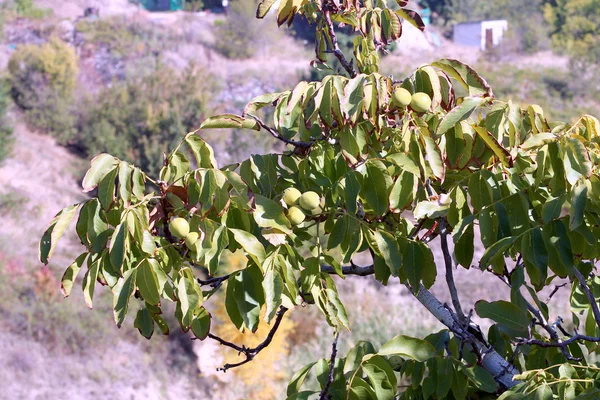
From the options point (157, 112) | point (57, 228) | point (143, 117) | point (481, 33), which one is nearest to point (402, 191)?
point (57, 228)

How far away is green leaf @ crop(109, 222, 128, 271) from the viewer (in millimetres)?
1108

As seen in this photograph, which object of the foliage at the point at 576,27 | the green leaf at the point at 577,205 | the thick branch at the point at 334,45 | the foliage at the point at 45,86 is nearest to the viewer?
the green leaf at the point at 577,205

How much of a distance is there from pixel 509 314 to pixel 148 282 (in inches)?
23.8

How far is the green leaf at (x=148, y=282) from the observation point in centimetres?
111

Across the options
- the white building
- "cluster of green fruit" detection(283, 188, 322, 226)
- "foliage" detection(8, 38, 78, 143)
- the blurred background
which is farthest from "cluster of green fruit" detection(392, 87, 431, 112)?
the white building

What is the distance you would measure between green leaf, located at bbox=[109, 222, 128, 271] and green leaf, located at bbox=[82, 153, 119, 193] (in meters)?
0.10

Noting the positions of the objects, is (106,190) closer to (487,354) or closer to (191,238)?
(191,238)

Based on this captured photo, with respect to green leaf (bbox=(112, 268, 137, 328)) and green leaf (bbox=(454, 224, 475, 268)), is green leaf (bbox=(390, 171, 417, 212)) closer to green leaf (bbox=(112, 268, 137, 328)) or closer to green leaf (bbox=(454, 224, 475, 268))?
green leaf (bbox=(454, 224, 475, 268))

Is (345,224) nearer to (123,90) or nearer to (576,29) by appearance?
(123,90)

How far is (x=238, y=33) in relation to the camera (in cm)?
2262

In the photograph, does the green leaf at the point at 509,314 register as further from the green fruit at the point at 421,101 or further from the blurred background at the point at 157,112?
the blurred background at the point at 157,112

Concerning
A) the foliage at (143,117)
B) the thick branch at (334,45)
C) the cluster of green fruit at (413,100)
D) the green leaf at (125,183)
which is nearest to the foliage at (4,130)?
the foliage at (143,117)

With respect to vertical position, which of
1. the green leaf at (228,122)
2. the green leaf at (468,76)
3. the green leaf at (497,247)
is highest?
the green leaf at (468,76)

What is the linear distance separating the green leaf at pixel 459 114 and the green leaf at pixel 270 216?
0.30 metres
